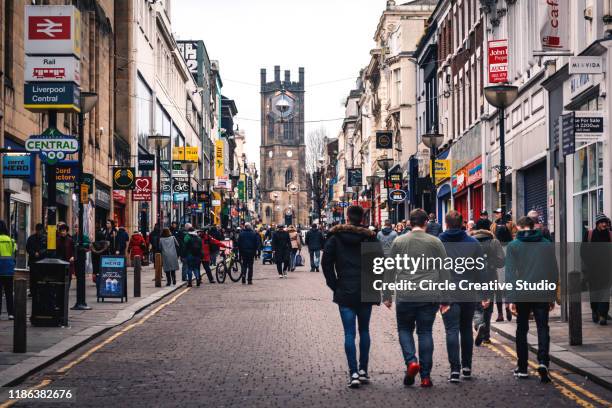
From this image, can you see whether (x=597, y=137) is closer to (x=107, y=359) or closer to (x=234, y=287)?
(x=107, y=359)

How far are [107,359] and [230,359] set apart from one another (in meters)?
1.61

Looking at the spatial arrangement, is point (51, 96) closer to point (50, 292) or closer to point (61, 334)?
point (50, 292)

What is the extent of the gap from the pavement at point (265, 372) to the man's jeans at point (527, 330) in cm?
27

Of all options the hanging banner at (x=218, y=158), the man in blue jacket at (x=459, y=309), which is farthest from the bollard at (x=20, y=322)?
the hanging banner at (x=218, y=158)


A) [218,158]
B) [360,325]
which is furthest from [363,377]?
[218,158]

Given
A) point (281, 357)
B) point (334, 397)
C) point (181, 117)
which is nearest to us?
point (334, 397)

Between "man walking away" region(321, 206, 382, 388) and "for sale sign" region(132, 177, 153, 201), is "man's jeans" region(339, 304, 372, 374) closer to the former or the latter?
"man walking away" region(321, 206, 382, 388)

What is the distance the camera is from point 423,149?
60562 millimetres

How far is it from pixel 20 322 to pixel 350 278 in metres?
4.93

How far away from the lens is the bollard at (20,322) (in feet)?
46.1

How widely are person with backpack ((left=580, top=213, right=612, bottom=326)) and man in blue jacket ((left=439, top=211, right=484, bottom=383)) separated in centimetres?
551

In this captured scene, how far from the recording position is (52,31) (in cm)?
1830

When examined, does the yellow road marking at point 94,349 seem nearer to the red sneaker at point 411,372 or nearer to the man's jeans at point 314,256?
the red sneaker at point 411,372

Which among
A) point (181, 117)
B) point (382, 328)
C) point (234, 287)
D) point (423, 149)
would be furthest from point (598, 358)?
point (181, 117)
